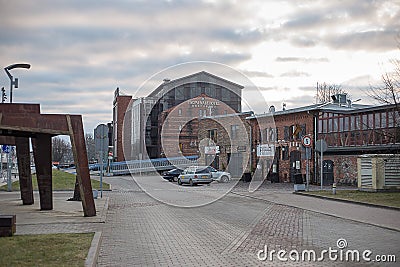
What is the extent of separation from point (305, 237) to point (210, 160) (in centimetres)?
4313

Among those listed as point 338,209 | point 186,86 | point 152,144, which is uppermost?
point 186,86

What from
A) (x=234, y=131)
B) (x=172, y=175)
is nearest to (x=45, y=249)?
(x=172, y=175)

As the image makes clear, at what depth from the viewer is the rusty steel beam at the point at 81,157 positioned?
18.0 metres

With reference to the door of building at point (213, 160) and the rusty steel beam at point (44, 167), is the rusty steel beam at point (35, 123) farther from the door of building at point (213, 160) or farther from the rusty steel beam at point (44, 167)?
the door of building at point (213, 160)

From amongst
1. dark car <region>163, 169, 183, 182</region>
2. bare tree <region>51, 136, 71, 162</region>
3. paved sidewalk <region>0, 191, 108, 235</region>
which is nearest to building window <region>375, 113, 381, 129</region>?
dark car <region>163, 169, 183, 182</region>

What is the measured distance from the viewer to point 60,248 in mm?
11008

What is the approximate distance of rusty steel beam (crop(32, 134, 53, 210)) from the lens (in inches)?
825

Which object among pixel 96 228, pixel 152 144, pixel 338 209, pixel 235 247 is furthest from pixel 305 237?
pixel 152 144

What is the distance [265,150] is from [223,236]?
122 feet

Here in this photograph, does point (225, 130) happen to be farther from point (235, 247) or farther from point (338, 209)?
point (235, 247)

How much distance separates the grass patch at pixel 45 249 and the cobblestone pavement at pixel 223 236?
0.50 meters

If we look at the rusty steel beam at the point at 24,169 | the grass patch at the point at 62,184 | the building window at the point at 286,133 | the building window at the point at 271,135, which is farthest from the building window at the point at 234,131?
the rusty steel beam at the point at 24,169

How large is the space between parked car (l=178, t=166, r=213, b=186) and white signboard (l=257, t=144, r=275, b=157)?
26.1 ft

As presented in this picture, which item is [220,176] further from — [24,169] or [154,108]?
[24,169]
